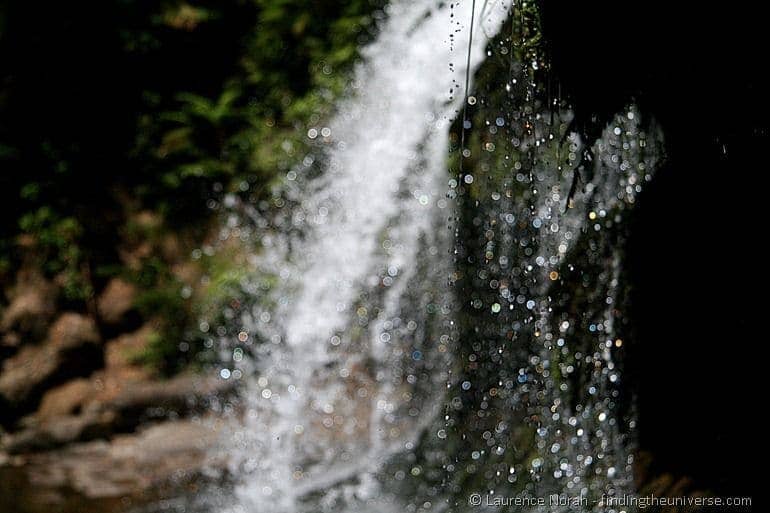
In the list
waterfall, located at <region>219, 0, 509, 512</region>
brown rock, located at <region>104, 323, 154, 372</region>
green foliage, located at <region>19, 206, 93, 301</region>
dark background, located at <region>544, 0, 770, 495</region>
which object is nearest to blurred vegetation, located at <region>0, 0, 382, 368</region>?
green foliage, located at <region>19, 206, 93, 301</region>

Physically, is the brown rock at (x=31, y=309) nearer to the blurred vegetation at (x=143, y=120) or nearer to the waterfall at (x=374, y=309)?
the blurred vegetation at (x=143, y=120)

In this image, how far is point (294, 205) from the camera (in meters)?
5.31

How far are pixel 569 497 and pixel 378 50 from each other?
3.64 metres

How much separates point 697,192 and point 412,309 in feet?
7.47

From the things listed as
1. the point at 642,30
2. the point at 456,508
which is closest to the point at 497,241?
the point at 456,508

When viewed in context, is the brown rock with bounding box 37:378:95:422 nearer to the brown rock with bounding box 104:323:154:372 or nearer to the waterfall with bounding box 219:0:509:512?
the brown rock with bounding box 104:323:154:372

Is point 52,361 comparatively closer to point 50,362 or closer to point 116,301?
point 50,362

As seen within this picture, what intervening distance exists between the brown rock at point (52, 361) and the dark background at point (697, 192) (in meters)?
3.96

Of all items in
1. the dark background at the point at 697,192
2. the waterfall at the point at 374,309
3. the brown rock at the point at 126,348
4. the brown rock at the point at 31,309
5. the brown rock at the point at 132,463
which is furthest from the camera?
the brown rock at the point at 126,348

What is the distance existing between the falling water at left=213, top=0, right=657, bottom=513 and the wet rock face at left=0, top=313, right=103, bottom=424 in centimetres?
118

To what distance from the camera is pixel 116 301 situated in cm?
532

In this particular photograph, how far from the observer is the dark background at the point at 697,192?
89.0 inches

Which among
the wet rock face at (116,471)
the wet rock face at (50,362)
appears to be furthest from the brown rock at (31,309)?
the wet rock face at (116,471)

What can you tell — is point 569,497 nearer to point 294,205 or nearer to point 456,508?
point 456,508
